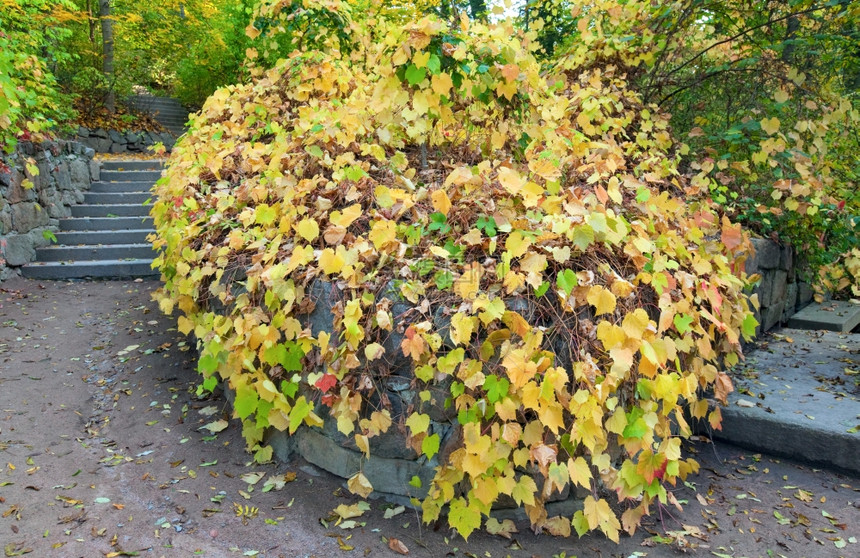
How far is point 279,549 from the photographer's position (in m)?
2.14

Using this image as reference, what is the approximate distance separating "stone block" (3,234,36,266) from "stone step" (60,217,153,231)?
0.59 metres

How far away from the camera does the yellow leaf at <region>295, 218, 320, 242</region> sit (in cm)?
258

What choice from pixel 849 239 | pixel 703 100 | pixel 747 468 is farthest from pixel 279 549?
pixel 703 100

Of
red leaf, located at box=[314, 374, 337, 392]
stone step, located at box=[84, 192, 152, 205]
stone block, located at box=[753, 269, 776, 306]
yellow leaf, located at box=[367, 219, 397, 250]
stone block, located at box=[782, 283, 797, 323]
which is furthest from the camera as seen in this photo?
stone step, located at box=[84, 192, 152, 205]

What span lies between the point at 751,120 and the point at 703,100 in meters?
0.64

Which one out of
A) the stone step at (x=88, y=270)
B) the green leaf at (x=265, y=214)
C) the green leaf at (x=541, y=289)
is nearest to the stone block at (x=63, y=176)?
the stone step at (x=88, y=270)

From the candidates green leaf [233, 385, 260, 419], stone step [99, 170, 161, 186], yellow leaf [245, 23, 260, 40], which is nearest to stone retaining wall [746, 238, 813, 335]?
green leaf [233, 385, 260, 419]

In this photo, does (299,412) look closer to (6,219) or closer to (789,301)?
(789,301)

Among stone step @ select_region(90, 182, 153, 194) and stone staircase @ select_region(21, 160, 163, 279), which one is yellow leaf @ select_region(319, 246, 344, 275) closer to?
stone staircase @ select_region(21, 160, 163, 279)

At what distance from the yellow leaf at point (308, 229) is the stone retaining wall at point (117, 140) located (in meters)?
8.69

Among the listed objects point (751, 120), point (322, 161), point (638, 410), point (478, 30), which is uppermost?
point (478, 30)

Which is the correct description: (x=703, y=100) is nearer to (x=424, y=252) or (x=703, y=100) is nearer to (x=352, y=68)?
(x=352, y=68)

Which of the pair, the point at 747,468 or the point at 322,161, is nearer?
the point at 747,468

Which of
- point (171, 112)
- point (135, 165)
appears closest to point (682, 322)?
point (135, 165)
